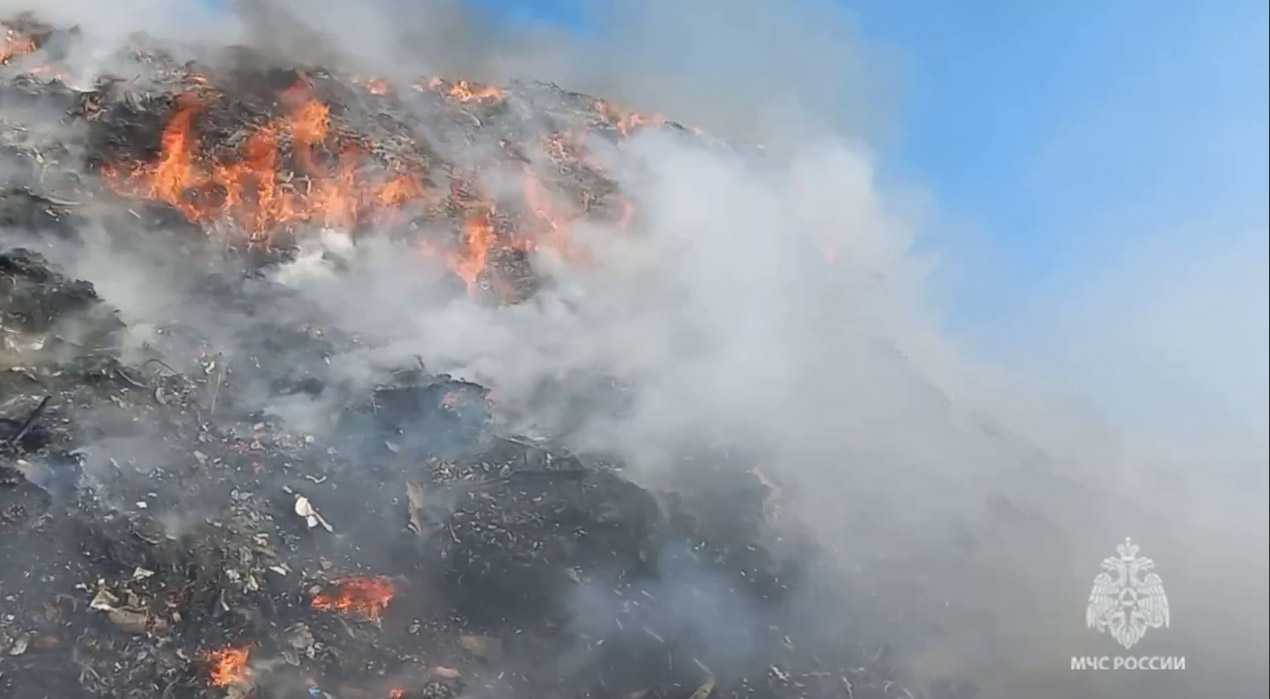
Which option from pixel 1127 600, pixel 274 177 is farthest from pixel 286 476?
pixel 1127 600

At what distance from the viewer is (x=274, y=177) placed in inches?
443

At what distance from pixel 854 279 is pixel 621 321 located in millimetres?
4950

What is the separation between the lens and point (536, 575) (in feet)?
32.2

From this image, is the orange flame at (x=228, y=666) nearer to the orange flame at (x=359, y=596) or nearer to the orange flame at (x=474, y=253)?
the orange flame at (x=359, y=596)

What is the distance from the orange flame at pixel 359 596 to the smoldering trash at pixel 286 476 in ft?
0.07

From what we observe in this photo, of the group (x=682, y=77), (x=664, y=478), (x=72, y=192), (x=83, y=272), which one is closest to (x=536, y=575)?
(x=664, y=478)

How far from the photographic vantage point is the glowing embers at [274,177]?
1069 cm

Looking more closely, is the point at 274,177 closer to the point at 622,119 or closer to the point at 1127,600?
the point at 622,119

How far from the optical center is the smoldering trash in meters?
8.42

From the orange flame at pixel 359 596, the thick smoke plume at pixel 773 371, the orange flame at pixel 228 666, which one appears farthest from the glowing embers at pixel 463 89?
the orange flame at pixel 228 666

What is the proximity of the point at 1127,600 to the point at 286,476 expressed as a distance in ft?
33.8

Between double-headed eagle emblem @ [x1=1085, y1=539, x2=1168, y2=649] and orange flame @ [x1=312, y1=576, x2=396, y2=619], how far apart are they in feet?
27.8

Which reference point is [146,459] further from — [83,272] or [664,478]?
[664,478]

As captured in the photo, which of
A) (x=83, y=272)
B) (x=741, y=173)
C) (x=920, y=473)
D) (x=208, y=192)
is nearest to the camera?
(x=83, y=272)
